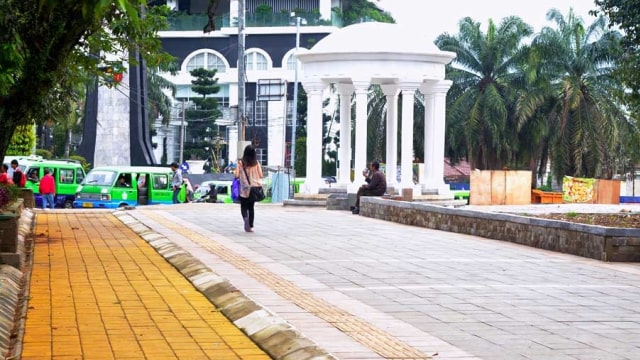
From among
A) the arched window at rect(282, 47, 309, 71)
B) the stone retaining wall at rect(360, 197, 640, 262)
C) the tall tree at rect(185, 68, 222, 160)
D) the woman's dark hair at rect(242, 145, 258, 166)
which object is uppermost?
the arched window at rect(282, 47, 309, 71)

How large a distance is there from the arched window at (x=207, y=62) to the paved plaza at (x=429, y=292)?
220ft

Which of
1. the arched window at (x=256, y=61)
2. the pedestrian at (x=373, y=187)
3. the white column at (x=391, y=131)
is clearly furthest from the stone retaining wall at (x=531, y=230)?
the arched window at (x=256, y=61)

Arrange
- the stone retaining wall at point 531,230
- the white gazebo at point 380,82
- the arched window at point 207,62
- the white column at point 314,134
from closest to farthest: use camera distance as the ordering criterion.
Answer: the stone retaining wall at point 531,230 < the white gazebo at point 380,82 < the white column at point 314,134 < the arched window at point 207,62

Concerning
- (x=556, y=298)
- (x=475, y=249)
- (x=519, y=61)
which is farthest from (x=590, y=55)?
(x=556, y=298)

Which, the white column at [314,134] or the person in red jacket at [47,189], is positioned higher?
the white column at [314,134]

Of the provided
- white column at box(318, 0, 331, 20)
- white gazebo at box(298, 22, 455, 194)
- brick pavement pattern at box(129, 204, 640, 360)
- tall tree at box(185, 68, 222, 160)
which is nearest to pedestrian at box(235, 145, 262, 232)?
brick pavement pattern at box(129, 204, 640, 360)

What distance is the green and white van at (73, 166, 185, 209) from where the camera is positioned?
40.1 m

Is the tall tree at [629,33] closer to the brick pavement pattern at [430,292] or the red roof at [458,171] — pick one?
the brick pavement pattern at [430,292]

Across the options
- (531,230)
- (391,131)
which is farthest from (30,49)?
(391,131)

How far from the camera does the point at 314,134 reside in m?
35.6

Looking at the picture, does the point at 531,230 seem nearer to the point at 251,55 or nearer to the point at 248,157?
the point at 248,157

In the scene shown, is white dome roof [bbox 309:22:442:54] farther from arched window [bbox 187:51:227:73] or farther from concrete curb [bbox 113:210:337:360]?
arched window [bbox 187:51:227:73]

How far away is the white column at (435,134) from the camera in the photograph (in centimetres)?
3572

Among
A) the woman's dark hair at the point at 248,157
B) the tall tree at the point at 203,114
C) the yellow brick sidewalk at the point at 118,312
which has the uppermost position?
the tall tree at the point at 203,114
